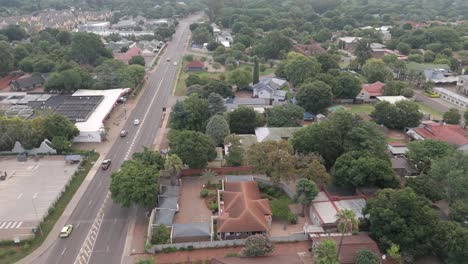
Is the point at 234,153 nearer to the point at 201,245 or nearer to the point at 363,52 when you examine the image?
the point at 201,245

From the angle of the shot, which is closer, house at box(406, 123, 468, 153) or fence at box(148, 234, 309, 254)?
fence at box(148, 234, 309, 254)

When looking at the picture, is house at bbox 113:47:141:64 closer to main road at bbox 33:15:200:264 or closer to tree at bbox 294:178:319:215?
main road at bbox 33:15:200:264

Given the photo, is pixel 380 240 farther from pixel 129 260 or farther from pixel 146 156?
pixel 146 156

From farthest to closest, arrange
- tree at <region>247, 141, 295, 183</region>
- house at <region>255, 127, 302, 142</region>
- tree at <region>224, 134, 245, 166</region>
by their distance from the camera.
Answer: house at <region>255, 127, 302, 142</region>, tree at <region>224, 134, 245, 166</region>, tree at <region>247, 141, 295, 183</region>

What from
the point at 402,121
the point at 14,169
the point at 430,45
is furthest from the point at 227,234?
the point at 430,45

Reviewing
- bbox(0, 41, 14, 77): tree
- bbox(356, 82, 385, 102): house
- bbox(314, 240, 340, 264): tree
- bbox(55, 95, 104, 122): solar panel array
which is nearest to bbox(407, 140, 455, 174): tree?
bbox(314, 240, 340, 264): tree

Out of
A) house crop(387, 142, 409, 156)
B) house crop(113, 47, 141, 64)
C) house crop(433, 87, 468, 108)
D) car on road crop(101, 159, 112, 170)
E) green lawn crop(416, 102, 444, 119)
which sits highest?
house crop(113, 47, 141, 64)

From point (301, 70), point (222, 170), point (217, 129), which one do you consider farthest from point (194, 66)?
point (222, 170)
